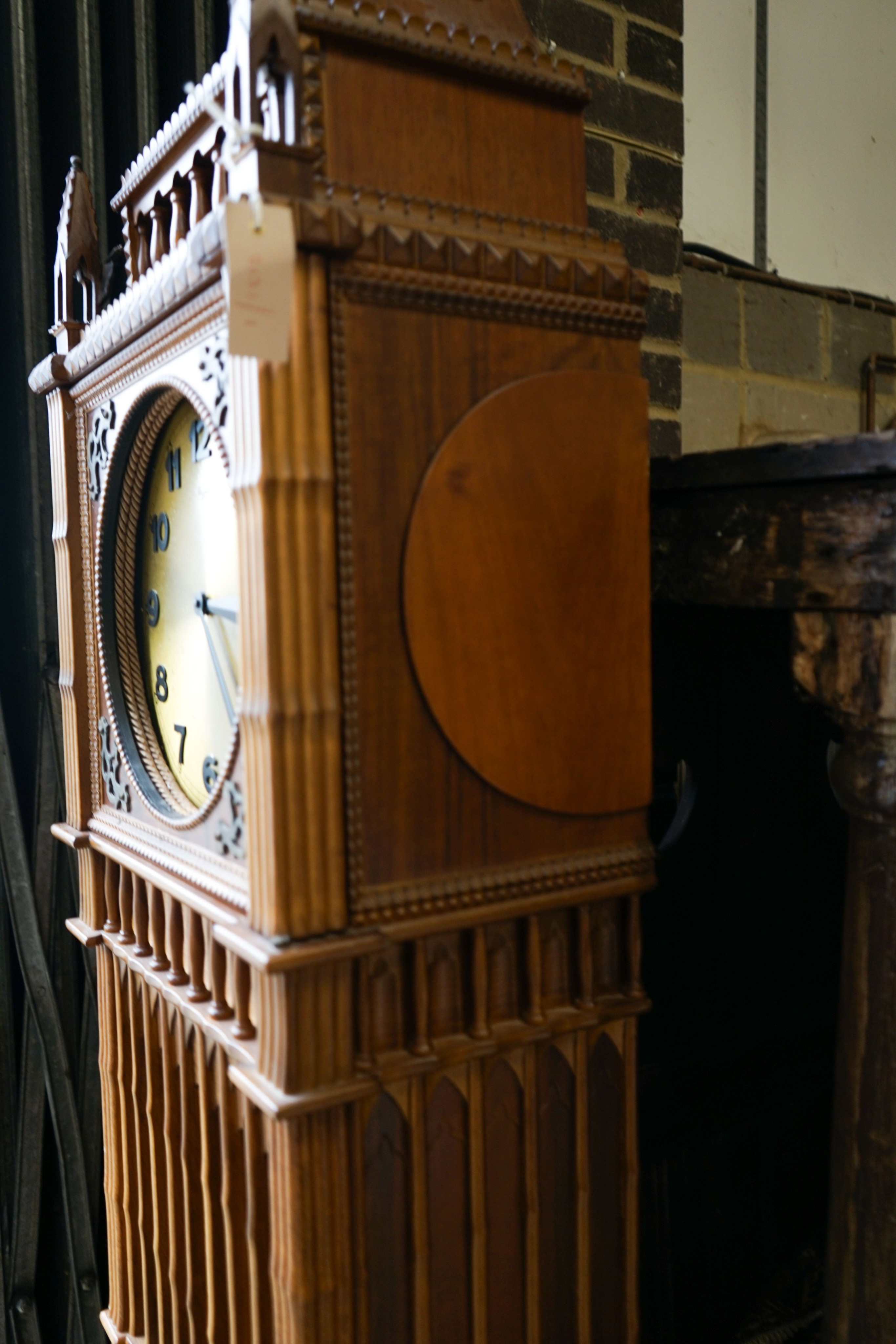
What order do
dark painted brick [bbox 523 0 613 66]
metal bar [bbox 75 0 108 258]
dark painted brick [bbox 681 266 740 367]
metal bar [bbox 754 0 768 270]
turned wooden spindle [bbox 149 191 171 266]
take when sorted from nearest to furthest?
turned wooden spindle [bbox 149 191 171 266], dark painted brick [bbox 523 0 613 66], metal bar [bbox 75 0 108 258], dark painted brick [bbox 681 266 740 367], metal bar [bbox 754 0 768 270]

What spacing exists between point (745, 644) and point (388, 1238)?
0.95 metres

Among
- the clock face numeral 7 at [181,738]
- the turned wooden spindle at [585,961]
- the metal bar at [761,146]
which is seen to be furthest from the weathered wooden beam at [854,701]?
the metal bar at [761,146]

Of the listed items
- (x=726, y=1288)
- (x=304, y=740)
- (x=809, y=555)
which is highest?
(x=809, y=555)

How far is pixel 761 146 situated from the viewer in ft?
7.52

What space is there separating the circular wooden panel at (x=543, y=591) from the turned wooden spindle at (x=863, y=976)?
0.18 metres

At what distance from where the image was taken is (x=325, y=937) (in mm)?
819

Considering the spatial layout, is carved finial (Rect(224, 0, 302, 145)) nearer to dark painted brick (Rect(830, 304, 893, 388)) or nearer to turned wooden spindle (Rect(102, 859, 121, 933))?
turned wooden spindle (Rect(102, 859, 121, 933))

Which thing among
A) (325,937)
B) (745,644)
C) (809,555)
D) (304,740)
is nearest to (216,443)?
(304,740)

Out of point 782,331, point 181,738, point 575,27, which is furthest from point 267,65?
point 782,331

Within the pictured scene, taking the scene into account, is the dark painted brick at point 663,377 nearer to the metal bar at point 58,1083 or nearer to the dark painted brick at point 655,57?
the dark painted brick at point 655,57

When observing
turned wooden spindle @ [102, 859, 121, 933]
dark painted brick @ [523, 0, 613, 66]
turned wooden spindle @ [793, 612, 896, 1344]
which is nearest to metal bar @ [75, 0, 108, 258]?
dark painted brick @ [523, 0, 613, 66]

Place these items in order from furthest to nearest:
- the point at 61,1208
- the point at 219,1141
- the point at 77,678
Result: the point at 61,1208, the point at 77,678, the point at 219,1141

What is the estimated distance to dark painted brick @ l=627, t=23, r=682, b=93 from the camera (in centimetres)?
166

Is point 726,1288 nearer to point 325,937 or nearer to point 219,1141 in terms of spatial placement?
point 219,1141
